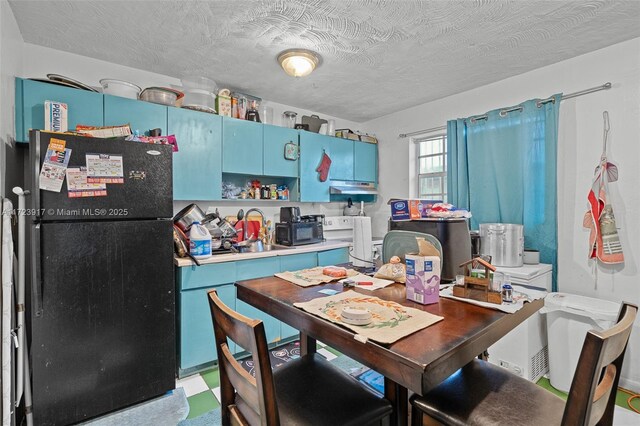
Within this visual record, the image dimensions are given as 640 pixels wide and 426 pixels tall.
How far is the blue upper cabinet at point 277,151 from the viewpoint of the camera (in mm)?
3092

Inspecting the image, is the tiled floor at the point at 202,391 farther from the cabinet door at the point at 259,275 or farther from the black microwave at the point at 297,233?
the black microwave at the point at 297,233

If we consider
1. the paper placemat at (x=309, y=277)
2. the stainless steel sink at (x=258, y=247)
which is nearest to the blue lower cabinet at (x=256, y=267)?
the stainless steel sink at (x=258, y=247)

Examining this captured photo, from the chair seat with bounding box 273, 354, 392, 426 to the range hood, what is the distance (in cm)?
249

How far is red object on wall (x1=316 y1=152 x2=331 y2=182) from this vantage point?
Result: 3527 millimetres

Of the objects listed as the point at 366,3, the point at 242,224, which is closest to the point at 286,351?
the point at 242,224

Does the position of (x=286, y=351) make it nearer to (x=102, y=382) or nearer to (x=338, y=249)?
(x=338, y=249)

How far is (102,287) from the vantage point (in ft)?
6.06

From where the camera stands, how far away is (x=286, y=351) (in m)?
2.70

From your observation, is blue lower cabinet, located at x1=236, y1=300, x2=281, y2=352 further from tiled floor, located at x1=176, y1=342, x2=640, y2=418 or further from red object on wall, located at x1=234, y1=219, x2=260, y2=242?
red object on wall, located at x1=234, y1=219, x2=260, y2=242

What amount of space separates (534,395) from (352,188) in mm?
2873

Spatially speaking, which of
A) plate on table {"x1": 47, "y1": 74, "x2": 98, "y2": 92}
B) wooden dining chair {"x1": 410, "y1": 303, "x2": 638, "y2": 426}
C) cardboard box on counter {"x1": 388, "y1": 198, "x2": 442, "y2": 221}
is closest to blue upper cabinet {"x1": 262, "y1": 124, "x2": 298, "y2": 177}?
plate on table {"x1": 47, "y1": 74, "x2": 98, "y2": 92}

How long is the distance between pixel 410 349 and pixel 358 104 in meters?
3.23

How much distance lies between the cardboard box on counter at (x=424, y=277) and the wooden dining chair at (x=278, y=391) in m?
0.42

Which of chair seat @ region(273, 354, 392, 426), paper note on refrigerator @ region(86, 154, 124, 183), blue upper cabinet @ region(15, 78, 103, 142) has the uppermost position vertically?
blue upper cabinet @ region(15, 78, 103, 142)
